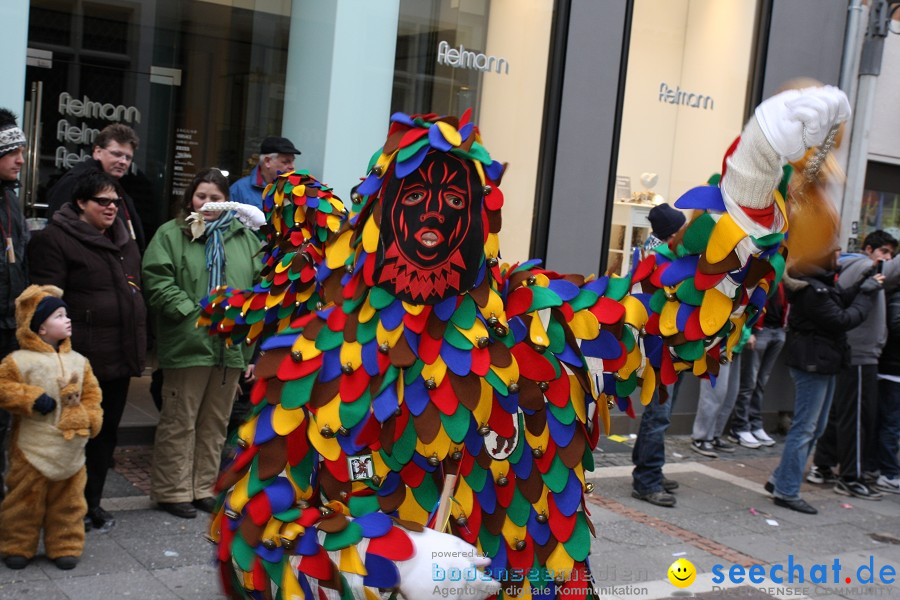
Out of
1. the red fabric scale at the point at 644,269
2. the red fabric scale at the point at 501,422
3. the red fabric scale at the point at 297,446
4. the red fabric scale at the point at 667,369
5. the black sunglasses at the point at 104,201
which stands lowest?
the red fabric scale at the point at 297,446

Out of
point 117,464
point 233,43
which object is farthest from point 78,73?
point 117,464

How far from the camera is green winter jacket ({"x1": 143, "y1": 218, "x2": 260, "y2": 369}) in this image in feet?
16.8

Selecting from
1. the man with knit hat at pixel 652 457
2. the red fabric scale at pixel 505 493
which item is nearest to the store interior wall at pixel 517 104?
the man with knit hat at pixel 652 457

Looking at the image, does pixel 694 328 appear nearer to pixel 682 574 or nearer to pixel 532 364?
pixel 532 364

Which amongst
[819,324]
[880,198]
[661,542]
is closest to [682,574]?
[661,542]

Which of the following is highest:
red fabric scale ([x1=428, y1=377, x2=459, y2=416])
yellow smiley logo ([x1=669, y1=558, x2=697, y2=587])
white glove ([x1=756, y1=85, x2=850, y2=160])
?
white glove ([x1=756, y1=85, x2=850, y2=160])

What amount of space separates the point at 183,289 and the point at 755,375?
17.2 ft

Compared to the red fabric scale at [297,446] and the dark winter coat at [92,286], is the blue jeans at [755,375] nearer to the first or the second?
the dark winter coat at [92,286]

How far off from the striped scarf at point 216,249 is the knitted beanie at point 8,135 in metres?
1.04

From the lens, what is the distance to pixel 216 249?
525 centimetres

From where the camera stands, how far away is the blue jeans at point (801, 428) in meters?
6.67

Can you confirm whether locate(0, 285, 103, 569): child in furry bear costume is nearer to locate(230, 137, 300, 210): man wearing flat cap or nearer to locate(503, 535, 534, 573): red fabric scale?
locate(230, 137, 300, 210): man wearing flat cap

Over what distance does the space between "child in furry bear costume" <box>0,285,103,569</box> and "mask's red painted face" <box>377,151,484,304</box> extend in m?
2.56

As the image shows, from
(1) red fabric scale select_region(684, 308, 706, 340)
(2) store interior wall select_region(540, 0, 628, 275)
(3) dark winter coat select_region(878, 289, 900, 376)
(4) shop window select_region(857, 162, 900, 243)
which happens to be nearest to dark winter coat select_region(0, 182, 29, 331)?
(1) red fabric scale select_region(684, 308, 706, 340)
